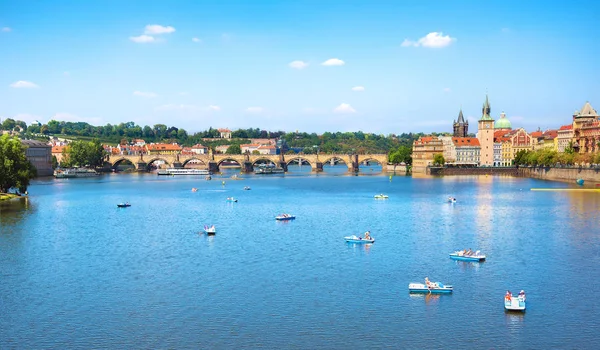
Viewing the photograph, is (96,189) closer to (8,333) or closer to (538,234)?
(538,234)

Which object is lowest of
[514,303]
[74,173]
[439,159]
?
[514,303]

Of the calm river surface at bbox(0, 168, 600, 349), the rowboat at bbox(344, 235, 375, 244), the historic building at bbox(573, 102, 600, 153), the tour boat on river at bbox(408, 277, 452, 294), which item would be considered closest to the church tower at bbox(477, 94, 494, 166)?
the historic building at bbox(573, 102, 600, 153)

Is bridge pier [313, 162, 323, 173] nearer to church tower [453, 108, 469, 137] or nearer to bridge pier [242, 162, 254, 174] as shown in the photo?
bridge pier [242, 162, 254, 174]

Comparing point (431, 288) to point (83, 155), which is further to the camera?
point (83, 155)

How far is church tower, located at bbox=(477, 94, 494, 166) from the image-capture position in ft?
559

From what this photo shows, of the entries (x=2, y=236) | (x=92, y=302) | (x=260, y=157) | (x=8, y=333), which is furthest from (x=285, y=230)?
(x=260, y=157)

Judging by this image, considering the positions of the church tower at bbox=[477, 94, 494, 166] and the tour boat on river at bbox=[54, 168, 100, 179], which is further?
the church tower at bbox=[477, 94, 494, 166]

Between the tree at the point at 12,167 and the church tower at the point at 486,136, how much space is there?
385 feet

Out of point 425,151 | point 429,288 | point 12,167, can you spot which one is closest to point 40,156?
point 12,167

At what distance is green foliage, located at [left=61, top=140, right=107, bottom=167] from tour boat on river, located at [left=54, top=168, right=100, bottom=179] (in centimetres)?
583

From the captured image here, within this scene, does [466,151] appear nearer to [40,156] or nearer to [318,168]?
[318,168]

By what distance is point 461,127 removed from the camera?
195000mm

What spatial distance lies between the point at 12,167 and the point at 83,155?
82.3 metres

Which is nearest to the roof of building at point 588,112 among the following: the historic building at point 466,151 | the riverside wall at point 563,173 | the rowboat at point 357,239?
the riverside wall at point 563,173
